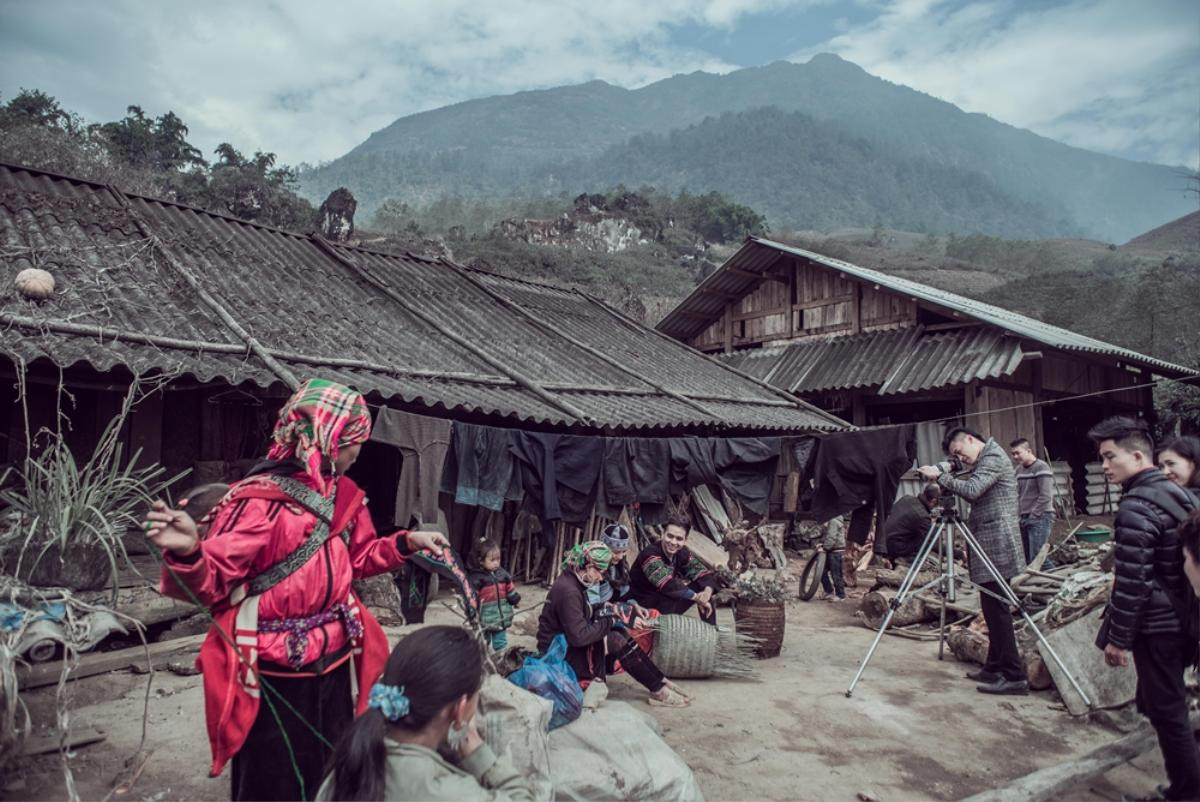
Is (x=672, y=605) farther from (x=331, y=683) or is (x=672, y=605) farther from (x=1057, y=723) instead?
(x=331, y=683)

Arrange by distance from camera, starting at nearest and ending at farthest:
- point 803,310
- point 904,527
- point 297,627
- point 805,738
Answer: point 297,627 < point 805,738 < point 904,527 < point 803,310

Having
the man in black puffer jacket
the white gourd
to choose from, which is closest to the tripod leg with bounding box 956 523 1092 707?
the man in black puffer jacket

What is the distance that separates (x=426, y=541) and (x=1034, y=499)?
8624 millimetres

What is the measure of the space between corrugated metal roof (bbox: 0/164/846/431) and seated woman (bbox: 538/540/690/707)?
253 centimetres

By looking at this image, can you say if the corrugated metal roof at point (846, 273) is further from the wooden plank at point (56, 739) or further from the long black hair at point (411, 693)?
the wooden plank at point (56, 739)

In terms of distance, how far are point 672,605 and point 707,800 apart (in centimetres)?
226

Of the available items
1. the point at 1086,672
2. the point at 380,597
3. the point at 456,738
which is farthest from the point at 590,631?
the point at 1086,672

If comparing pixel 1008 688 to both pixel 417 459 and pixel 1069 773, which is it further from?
pixel 417 459

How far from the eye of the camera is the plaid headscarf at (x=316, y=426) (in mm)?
2527

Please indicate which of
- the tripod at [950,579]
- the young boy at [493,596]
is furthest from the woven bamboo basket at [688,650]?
the young boy at [493,596]

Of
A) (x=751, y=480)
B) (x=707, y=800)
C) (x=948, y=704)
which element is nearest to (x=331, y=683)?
(x=707, y=800)

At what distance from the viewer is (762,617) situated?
6613 millimetres

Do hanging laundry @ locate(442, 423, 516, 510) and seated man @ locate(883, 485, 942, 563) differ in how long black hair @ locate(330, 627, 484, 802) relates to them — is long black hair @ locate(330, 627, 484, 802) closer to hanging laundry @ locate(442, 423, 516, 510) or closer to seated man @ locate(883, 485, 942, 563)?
hanging laundry @ locate(442, 423, 516, 510)

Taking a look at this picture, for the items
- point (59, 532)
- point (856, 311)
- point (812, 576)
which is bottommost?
point (812, 576)
